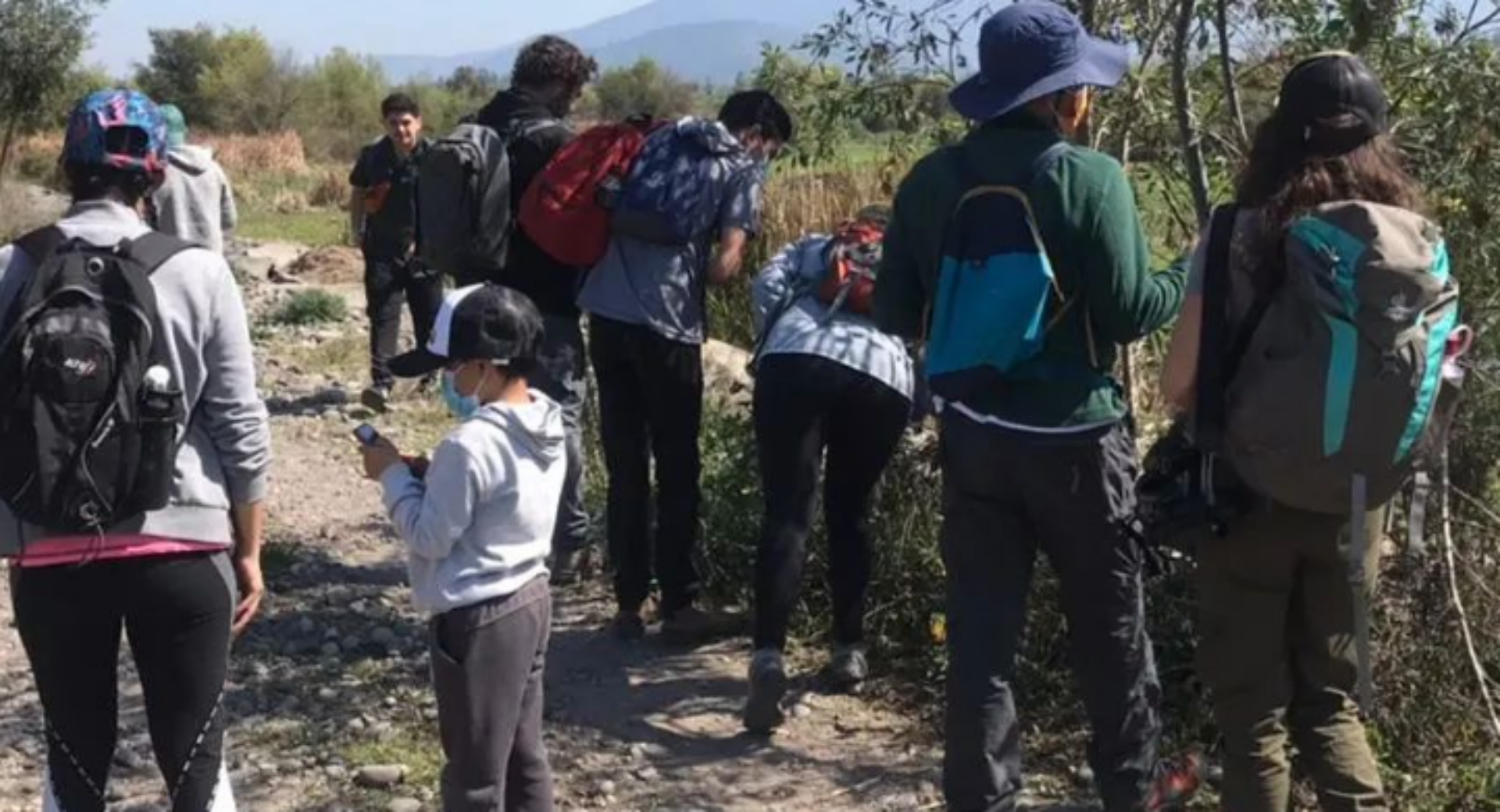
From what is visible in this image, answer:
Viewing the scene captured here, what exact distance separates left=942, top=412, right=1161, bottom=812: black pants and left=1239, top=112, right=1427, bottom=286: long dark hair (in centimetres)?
60

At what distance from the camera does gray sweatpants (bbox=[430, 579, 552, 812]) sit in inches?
140

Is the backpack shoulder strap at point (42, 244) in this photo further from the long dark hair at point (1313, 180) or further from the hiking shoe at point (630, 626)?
the hiking shoe at point (630, 626)

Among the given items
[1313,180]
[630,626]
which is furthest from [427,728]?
[1313,180]

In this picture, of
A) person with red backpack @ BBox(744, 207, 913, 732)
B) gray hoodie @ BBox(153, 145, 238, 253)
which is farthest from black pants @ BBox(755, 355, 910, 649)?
gray hoodie @ BBox(153, 145, 238, 253)

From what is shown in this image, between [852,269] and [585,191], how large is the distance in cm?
100

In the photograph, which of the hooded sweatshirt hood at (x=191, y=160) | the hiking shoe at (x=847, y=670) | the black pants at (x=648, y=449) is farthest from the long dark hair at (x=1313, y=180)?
Answer: the hooded sweatshirt hood at (x=191, y=160)

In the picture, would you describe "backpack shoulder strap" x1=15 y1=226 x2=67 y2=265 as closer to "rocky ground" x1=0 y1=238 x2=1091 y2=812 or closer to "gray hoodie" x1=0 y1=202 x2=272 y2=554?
"gray hoodie" x1=0 y1=202 x2=272 y2=554

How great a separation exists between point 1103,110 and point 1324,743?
2589 millimetres

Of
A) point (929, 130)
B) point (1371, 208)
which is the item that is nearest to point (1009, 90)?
point (1371, 208)

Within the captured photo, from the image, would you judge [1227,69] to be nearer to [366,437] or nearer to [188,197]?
[366,437]

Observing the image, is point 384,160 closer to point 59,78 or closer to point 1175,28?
point 1175,28

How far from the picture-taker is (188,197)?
6.36 meters

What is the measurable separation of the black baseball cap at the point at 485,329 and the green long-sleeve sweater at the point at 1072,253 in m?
0.93

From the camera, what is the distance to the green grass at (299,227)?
2378cm
